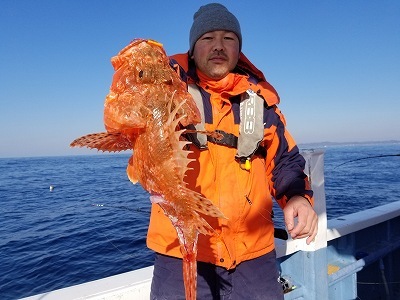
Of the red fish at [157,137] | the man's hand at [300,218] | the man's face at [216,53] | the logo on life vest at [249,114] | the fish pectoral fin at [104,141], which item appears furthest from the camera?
the man's face at [216,53]

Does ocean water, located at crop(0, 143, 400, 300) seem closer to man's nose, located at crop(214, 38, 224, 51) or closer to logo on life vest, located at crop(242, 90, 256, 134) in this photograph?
logo on life vest, located at crop(242, 90, 256, 134)

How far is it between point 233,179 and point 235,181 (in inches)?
1.0

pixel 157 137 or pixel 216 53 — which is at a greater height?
pixel 216 53

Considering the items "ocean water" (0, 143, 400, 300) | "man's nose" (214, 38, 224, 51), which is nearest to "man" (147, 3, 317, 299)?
"man's nose" (214, 38, 224, 51)

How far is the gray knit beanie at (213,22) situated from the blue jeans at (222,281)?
2.12 m

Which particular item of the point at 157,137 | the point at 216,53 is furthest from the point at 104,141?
the point at 216,53

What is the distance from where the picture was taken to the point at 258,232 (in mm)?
2633

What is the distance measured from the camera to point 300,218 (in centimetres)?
243

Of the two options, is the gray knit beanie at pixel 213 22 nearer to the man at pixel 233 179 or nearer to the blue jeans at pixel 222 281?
the man at pixel 233 179

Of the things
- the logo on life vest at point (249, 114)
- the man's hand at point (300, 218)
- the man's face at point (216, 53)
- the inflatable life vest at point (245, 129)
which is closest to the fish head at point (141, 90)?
the inflatable life vest at point (245, 129)

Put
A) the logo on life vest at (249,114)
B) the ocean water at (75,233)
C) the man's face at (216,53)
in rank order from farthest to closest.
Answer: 1. the ocean water at (75,233)
2. the man's face at (216,53)
3. the logo on life vest at (249,114)

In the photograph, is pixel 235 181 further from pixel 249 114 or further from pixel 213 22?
pixel 213 22

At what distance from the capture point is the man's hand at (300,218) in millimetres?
2402

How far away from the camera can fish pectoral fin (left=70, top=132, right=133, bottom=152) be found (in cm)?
207
